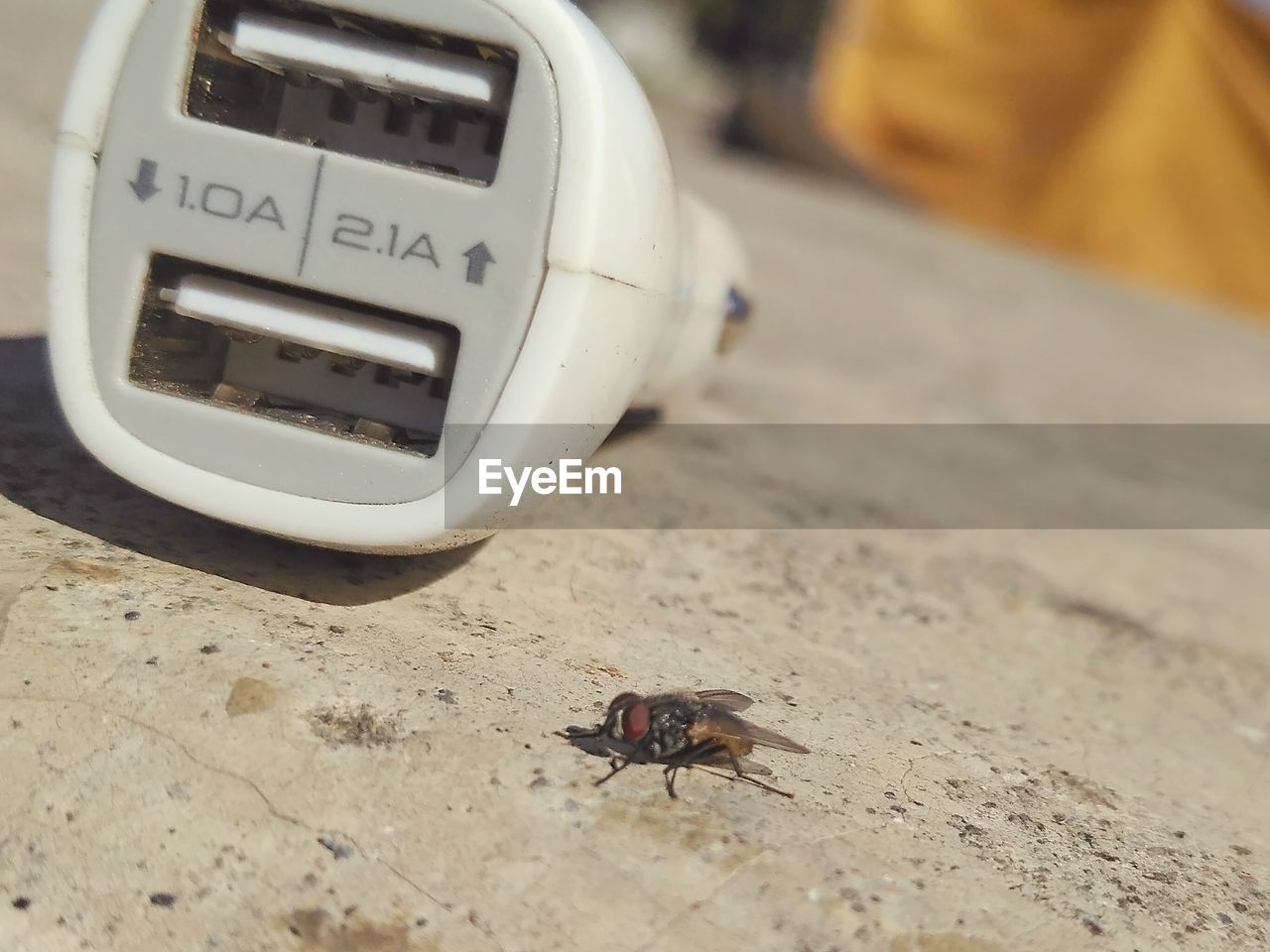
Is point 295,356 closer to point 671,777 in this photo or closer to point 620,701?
point 620,701

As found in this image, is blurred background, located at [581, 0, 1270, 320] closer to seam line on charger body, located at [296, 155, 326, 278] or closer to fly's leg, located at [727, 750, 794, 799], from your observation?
fly's leg, located at [727, 750, 794, 799]

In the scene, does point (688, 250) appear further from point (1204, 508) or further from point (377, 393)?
point (1204, 508)

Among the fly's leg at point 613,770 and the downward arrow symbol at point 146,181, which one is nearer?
the fly's leg at point 613,770

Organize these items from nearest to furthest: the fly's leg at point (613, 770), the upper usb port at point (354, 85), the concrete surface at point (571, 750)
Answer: the concrete surface at point (571, 750) → the fly's leg at point (613, 770) → the upper usb port at point (354, 85)

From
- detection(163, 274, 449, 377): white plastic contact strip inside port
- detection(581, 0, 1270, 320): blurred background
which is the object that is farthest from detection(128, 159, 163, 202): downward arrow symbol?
detection(581, 0, 1270, 320): blurred background

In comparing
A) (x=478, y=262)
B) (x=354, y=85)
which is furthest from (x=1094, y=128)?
(x=478, y=262)

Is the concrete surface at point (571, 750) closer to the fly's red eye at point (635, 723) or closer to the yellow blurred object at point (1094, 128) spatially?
the fly's red eye at point (635, 723)

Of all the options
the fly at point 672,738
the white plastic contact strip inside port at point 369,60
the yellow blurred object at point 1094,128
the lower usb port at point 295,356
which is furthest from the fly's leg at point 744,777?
the yellow blurred object at point 1094,128
